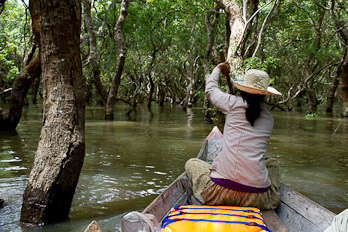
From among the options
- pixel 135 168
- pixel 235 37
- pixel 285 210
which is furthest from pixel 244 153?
pixel 235 37

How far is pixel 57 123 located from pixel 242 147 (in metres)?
1.90

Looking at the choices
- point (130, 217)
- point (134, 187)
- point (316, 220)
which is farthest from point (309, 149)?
point (130, 217)

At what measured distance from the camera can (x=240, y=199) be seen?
3217mm

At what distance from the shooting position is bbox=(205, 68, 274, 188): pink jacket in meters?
3.10

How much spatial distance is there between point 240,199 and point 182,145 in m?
6.34

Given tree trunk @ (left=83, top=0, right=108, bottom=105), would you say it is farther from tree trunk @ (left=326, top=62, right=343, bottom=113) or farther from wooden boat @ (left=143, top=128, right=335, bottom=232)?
tree trunk @ (left=326, top=62, right=343, bottom=113)

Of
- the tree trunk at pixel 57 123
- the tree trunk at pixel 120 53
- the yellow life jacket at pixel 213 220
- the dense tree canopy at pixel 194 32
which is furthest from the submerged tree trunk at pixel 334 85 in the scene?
the yellow life jacket at pixel 213 220

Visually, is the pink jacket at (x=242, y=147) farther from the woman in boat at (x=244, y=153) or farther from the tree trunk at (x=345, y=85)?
the tree trunk at (x=345, y=85)

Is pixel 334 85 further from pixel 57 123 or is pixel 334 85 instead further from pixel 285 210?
pixel 57 123

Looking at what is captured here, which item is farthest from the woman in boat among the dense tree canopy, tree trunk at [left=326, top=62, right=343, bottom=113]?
tree trunk at [left=326, top=62, right=343, bottom=113]

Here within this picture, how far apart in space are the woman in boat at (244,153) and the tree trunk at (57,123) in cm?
143

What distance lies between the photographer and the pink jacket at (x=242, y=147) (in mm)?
3097

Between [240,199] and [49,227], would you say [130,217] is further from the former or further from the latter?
[49,227]

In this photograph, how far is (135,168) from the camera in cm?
689
